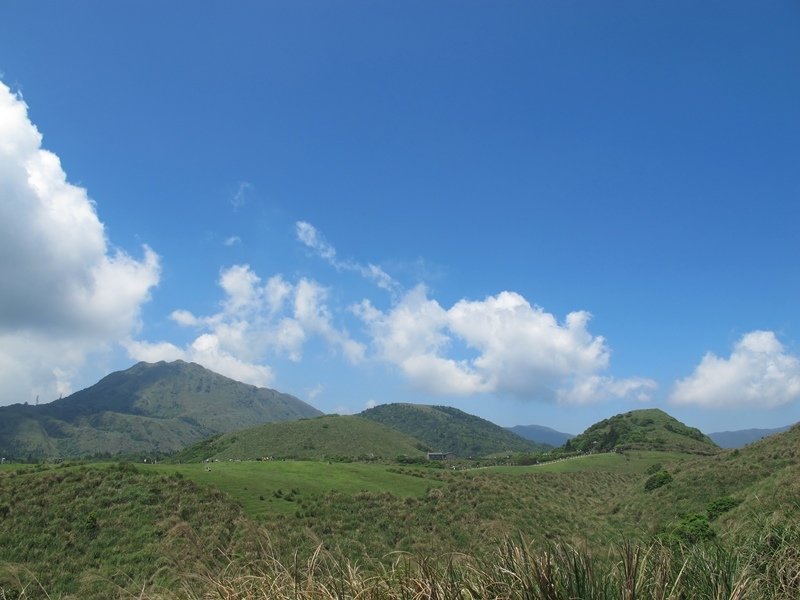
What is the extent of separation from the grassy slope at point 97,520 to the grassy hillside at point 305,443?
2588 inches

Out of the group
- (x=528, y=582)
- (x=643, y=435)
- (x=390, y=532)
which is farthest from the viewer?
(x=643, y=435)

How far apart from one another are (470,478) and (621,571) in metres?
45.9

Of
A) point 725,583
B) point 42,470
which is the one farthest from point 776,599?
point 42,470

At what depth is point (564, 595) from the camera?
4383mm

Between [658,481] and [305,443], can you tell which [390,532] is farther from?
[305,443]

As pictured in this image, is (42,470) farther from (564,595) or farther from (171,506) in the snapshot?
(564,595)

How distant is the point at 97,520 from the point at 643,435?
341 ft

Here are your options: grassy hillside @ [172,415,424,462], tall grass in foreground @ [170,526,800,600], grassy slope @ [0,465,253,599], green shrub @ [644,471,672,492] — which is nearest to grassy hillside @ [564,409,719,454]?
grassy hillside @ [172,415,424,462]

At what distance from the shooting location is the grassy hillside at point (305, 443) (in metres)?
102

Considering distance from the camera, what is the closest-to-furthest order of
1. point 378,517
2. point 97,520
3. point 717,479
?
point 97,520 → point 378,517 → point 717,479

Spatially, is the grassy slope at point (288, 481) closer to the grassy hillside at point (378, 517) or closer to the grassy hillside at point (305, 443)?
the grassy hillside at point (378, 517)

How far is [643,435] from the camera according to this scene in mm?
106812

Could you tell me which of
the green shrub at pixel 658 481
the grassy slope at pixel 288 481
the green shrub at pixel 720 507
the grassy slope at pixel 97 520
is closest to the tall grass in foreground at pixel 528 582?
the grassy slope at pixel 97 520

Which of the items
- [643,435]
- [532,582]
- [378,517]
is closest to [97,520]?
[378,517]
